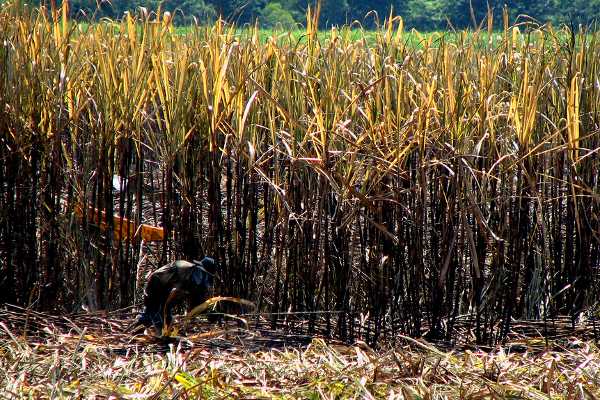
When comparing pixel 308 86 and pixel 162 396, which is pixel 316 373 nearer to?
pixel 162 396

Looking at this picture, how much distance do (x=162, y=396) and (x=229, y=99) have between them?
3.29 ft

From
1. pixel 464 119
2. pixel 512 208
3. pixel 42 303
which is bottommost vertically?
pixel 42 303

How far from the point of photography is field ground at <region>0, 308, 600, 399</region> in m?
1.71

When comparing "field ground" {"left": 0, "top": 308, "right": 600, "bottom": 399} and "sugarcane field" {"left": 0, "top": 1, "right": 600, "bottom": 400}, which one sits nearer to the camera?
"field ground" {"left": 0, "top": 308, "right": 600, "bottom": 399}

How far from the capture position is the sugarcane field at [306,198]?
7.90 ft

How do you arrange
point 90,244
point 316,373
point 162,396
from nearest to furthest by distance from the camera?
point 162,396 → point 316,373 → point 90,244

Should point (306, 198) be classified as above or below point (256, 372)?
above

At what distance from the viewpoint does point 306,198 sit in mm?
2527

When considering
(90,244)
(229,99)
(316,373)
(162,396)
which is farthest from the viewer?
(90,244)

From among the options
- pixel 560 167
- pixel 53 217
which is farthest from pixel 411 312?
pixel 53 217

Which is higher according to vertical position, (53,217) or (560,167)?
(560,167)

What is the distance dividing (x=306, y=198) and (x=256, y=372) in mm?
753

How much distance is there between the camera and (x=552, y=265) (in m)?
2.73

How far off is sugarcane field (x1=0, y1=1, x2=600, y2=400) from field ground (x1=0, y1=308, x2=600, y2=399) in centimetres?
9
